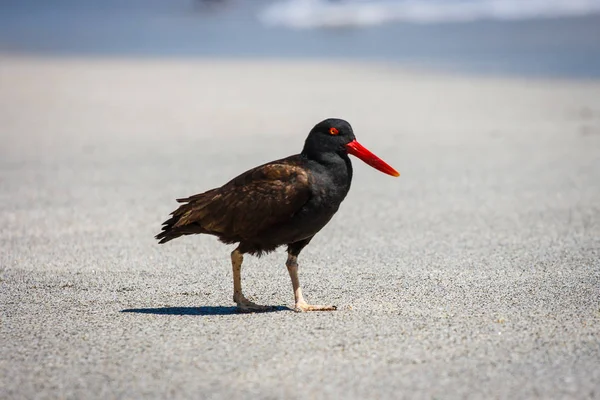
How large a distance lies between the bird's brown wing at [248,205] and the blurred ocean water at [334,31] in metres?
18.4

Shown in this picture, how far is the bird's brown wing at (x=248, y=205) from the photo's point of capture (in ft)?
19.2

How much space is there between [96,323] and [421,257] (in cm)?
318

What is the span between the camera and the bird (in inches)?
231

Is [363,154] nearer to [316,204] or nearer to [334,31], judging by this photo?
[316,204]

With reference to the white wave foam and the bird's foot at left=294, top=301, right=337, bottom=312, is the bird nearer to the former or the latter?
A: the bird's foot at left=294, top=301, right=337, bottom=312

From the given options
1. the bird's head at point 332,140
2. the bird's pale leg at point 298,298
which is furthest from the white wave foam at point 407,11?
the bird's pale leg at point 298,298

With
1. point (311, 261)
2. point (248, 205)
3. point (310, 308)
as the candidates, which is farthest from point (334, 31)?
point (310, 308)

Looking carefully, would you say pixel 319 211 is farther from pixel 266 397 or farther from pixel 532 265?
pixel 532 265

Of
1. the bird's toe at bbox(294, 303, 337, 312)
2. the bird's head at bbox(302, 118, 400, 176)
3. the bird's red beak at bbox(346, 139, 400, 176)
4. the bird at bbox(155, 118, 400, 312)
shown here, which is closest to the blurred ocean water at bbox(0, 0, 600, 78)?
the bird's red beak at bbox(346, 139, 400, 176)

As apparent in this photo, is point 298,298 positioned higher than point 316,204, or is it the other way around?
point 316,204

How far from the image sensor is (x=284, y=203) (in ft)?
19.2

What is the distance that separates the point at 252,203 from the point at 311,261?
191cm

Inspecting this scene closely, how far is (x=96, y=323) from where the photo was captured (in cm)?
573

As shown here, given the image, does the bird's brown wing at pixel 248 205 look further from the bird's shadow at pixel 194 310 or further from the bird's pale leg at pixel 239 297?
the bird's shadow at pixel 194 310
